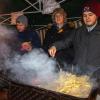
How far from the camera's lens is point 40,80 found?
4234 millimetres

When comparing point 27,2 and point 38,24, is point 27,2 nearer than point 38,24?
Yes

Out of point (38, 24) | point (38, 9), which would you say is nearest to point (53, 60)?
point (38, 9)

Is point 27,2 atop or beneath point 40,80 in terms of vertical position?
atop

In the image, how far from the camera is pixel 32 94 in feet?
12.6

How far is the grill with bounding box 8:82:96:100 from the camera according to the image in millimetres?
3513

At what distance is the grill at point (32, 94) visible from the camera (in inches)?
138

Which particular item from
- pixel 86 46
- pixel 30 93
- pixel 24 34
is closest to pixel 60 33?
pixel 24 34

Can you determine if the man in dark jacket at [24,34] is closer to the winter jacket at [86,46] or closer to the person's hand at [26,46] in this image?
the person's hand at [26,46]

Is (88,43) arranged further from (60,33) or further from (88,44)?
(60,33)

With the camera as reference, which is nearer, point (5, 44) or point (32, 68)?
point (32, 68)

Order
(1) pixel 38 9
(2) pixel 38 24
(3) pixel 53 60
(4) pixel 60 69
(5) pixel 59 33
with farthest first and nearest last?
(2) pixel 38 24 < (1) pixel 38 9 < (5) pixel 59 33 < (3) pixel 53 60 < (4) pixel 60 69

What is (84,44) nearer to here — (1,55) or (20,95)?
(20,95)

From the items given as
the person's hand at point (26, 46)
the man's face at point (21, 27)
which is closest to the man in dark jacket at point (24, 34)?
the man's face at point (21, 27)

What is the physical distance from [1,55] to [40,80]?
1.33 m
